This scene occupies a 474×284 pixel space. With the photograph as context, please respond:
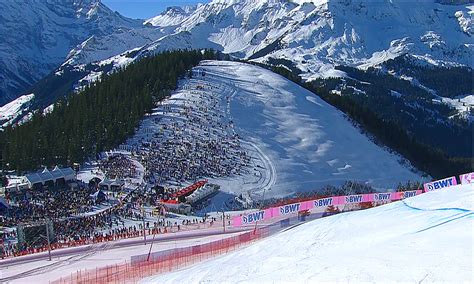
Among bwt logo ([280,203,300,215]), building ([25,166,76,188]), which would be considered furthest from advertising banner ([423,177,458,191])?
building ([25,166,76,188])

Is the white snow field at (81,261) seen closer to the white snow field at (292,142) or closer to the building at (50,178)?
the building at (50,178)

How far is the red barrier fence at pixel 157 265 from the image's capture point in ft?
92.0

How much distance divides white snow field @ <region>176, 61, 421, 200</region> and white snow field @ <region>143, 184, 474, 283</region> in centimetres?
3742

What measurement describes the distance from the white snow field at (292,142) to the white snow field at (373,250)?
3742 cm

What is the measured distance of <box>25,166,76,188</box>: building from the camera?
60812 mm

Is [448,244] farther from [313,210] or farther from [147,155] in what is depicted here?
[147,155]

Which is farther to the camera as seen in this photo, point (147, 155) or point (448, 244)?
point (147, 155)

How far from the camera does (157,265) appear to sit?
29.6 metres

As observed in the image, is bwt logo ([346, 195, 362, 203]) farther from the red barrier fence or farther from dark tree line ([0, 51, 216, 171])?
dark tree line ([0, 51, 216, 171])

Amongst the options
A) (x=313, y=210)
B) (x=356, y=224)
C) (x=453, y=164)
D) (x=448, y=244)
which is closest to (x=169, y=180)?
(x=313, y=210)

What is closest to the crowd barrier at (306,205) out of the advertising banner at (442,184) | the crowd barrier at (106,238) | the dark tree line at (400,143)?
the advertising banner at (442,184)

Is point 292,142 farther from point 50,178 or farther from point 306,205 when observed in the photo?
point 306,205

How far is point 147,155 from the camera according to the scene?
72062 millimetres

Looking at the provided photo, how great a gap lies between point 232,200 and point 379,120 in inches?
2271
